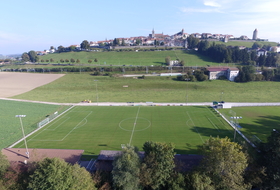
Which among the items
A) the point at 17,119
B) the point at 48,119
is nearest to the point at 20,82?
the point at 17,119

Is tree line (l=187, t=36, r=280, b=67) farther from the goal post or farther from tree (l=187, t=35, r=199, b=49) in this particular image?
the goal post

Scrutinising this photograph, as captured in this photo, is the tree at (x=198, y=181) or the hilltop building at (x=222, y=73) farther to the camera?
the hilltop building at (x=222, y=73)

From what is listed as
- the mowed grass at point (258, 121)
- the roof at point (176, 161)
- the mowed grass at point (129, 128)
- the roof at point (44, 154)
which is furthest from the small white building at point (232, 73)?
the roof at point (44, 154)

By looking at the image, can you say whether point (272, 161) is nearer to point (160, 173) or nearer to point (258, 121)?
point (160, 173)

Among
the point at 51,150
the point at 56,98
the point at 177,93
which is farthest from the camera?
the point at 177,93

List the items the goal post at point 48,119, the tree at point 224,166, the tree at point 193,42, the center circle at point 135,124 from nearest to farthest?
the tree at point 224,166, the center circle at point 135,124, the goal post at point 48,119, the tree at point 193,42

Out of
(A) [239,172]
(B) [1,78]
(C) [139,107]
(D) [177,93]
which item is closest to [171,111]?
(C) [139,107]

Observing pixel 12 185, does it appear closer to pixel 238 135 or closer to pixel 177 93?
pixel 238 135

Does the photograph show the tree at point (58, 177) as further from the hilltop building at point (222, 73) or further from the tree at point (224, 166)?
the hilltop building at point (222, 73)
